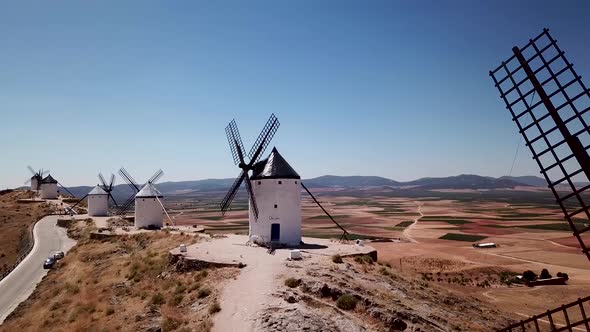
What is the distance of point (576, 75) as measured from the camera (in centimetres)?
971

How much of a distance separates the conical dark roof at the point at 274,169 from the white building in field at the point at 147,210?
18.2m

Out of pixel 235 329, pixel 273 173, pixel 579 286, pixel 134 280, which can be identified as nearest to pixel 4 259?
pixel 134 280

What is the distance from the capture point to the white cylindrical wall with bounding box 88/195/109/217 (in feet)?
187

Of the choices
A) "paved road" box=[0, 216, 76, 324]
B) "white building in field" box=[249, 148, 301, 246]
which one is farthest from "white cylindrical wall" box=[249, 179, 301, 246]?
"paved road" box=[0, 216, 76, 324]

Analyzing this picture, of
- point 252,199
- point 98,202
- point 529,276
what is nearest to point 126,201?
point 98,202

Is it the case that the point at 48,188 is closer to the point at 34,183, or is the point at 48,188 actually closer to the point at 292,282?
the point at 34,183

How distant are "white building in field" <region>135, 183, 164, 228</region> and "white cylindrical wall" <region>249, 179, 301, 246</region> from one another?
18.9 meters

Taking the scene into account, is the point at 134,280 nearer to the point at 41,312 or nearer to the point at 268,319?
the point at 41,312

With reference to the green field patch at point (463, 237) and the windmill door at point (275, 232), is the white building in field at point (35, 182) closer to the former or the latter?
the windmill door at point (275, 232)

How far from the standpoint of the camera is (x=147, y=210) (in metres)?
42.7

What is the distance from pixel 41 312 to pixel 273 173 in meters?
A: 16.3

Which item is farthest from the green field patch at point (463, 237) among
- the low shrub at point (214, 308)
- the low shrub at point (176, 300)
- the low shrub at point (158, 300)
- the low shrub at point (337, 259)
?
the low shrub at point (214, 308)

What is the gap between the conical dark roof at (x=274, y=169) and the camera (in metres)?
28.3

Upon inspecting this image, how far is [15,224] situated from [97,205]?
10.7 metres
